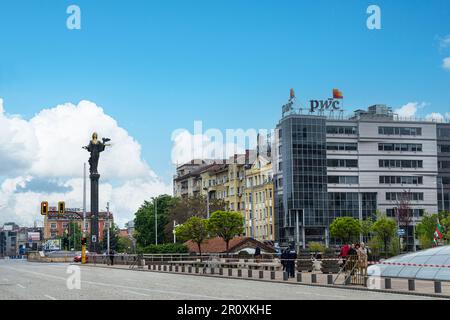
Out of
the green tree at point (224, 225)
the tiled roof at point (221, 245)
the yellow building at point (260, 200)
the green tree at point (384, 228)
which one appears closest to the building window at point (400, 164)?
the yellow building at point (260, 200)

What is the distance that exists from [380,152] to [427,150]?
8.03 meters

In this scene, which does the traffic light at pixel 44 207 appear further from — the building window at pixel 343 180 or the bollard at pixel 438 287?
the building window at pixel 343 180

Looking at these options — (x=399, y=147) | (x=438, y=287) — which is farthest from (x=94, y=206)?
(x=438, y=287)

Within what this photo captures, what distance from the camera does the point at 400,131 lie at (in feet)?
372

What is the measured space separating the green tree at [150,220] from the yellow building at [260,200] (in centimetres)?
1475

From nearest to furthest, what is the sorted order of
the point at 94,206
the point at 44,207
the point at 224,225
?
the point at 44,207, the point at 224,225, the point at 94,206

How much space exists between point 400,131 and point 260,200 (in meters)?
23.7

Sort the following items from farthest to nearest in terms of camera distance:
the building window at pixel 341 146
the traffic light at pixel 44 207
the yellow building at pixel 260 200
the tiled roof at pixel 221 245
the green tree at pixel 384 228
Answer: the yellow building at pixel 260 200, the building window at pixel 341 146, the green tree at pixel 384 228, the tiled roof at pixel 221 245, the traffic light at pixel 44 207

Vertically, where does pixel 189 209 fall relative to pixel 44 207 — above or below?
above

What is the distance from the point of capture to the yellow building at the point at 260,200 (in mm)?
110188

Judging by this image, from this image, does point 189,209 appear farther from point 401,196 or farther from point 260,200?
point 401,196

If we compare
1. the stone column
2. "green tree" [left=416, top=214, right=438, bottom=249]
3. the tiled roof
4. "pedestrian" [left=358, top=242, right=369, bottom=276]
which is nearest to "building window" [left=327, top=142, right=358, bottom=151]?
"green tree" [left=416, top=214, right=438, bottom=249]

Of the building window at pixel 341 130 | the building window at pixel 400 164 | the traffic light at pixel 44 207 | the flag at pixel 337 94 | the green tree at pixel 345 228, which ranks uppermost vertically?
the flag at pixel 337 94

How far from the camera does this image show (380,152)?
112188 millimetres
